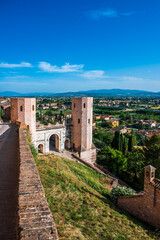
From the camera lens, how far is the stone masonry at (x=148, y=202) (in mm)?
9562

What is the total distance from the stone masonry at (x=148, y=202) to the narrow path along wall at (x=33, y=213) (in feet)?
23.6

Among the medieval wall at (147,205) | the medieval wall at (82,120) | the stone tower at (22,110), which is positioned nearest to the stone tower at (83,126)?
the medieval wall at (82,120)

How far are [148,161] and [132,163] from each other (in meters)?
2.14

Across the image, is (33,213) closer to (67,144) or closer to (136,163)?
(136,163)

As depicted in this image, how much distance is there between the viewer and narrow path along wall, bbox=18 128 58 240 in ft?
9.59

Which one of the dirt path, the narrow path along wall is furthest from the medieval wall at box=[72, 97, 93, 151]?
the narrow path along wall

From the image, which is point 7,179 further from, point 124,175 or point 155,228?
point 124,175

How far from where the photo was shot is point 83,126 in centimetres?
2491

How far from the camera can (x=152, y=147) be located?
2397 cm

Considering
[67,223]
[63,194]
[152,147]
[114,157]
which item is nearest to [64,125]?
[114,157]

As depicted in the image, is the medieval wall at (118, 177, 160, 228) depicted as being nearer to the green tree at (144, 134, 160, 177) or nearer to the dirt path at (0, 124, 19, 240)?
the dirt path at (0, 124, 19, 240)

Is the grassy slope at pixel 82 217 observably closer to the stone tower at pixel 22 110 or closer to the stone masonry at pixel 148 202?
the stone masonry at pixel 148 202

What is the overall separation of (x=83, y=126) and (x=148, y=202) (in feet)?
51.8

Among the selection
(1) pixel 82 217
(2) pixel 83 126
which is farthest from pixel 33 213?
(2) pixel 83 126
